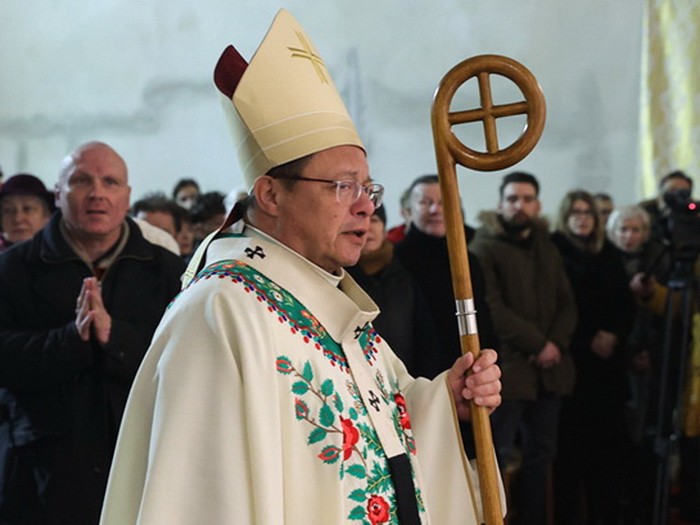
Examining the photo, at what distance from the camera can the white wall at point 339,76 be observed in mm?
9523

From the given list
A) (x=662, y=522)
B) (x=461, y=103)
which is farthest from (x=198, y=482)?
(x=461, y=103)

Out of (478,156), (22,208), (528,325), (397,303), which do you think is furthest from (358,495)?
(528,325)

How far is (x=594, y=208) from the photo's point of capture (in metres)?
6.55

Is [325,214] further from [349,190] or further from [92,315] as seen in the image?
[92,315]

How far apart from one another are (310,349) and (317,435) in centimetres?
18

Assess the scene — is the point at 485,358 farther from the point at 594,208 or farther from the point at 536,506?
the point at 594,208

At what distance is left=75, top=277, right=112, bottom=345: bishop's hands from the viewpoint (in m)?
3.57

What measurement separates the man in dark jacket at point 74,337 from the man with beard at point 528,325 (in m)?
2.23

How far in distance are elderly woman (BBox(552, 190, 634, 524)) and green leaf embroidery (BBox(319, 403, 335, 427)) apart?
4.13 meters

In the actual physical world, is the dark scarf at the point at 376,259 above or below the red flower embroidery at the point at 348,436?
above

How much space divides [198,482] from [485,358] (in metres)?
0.70

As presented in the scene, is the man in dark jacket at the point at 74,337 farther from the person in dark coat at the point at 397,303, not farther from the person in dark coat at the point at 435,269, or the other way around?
the person in dark coat at the point at 435,269

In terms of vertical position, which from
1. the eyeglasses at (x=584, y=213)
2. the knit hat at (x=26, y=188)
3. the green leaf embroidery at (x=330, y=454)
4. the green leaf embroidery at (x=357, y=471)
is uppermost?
the knit hat at (x=26, y=188)

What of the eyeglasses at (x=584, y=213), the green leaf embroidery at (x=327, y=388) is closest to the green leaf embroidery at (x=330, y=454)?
the green leaf embroidery at (x=327, y=388)
